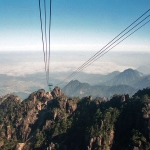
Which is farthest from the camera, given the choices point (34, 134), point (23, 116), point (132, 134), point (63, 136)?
point (23, 116)

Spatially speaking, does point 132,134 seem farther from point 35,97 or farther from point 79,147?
point 35,97

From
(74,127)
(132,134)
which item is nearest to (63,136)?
(74,127)

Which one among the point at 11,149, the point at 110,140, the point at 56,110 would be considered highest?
the point at 56,110

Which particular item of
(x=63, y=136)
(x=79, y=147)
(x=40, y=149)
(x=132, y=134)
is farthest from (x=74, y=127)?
(x=132, y=134)

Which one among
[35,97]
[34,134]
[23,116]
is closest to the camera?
[34,134]

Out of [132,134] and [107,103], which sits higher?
[107,103]

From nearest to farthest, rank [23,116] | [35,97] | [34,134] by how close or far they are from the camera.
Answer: [34,134], [23,116], [35,97]

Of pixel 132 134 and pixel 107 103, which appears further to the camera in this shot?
pixel 107 103

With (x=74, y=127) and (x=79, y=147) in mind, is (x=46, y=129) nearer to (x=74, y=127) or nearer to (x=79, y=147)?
(x=74, y=127)

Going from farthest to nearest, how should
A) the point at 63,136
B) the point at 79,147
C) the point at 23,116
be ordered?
the point at 23,116 → the point at 63,136 → the point at 79,147
